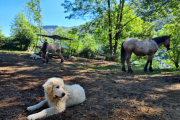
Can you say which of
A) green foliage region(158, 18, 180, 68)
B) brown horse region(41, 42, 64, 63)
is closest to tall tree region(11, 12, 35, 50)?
brown horse region(41, 42, 64, 63)

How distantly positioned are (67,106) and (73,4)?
1736 centimetres

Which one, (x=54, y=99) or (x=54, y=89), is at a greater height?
(x=54, y=89)

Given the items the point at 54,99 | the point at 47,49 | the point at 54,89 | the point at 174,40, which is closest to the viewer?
the point at 54,89

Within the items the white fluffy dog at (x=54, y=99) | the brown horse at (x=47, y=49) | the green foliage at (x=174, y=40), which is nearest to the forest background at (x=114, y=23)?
the green foliage at (x=174, y=40)

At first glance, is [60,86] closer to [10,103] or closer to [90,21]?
[10,103]

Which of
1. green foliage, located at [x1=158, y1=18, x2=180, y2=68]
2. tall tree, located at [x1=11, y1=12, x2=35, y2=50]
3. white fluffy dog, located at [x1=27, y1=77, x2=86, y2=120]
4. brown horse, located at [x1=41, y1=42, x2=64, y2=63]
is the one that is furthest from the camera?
tall tree, located at [x1=11, y1=12, x2=35, y2=50]

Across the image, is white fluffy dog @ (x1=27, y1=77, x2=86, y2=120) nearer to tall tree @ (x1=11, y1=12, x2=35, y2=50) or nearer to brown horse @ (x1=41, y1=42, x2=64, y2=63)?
brown horse @ (x1=41, y1=42, x2=64, y2=63)

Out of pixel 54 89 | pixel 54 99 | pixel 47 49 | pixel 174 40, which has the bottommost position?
pixel 54 99

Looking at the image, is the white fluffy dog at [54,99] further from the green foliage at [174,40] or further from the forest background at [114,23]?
the green foliage at [174,40]

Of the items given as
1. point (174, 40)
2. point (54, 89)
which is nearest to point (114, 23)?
point (174, 40)

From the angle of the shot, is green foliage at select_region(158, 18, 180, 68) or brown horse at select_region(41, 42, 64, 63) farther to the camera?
green foliage at select_region(158, 18, 180, 68)

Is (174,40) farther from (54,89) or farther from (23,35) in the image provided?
(23,35)

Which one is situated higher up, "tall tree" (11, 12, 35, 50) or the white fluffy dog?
"tall tree" (11, 12, 35, 50)

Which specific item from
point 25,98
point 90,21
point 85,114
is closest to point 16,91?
point 25,98
